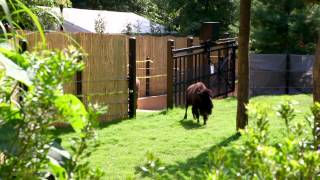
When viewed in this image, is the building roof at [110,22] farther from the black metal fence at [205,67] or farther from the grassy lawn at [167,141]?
the grassy lawn at [167,141]

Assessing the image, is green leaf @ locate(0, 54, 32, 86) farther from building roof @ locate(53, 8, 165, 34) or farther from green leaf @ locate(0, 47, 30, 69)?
building roof @ locate(53, 8, 165, 34)

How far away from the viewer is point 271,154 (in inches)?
54.8

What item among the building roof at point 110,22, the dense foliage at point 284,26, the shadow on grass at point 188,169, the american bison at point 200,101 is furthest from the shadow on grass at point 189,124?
the building roof at point 110,22

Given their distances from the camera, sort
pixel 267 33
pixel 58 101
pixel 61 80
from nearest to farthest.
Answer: pixel 61 80
pixel 58 101
pixel 267 33

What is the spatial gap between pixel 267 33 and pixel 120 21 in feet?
41.5

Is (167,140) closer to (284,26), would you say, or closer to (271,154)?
(271,154)

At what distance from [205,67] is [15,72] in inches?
678

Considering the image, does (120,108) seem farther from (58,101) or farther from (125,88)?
(58,101)

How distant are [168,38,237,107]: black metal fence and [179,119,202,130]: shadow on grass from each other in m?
2.48

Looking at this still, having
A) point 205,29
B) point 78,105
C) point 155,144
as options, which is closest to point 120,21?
point 205,29

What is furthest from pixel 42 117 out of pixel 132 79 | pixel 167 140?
pixel 132 79

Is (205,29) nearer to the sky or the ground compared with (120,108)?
nearer to the sky

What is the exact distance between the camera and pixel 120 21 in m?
35.3

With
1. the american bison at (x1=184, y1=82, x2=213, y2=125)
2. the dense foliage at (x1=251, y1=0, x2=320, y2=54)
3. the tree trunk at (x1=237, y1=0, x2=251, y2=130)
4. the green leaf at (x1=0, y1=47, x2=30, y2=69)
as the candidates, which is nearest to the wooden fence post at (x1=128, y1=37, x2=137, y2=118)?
the american bison at (x1=184, y1=82, x2=213, y2=125)
